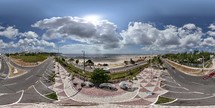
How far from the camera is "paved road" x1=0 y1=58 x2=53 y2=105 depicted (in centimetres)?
3009

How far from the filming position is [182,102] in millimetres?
28922

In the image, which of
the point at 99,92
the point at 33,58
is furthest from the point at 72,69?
the point at 33,58

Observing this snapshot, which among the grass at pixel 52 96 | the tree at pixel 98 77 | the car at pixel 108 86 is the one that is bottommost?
the grass at pixel 52 96

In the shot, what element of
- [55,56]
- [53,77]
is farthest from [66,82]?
[55,56]

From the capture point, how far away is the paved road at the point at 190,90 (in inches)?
1162

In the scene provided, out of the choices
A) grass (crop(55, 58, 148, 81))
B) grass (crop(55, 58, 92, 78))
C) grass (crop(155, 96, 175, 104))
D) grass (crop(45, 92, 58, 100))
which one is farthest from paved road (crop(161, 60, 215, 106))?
grass (crop(45, 92, 58, 100))

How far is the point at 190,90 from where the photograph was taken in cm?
3556

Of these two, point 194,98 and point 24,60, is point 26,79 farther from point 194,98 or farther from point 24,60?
point 194,98

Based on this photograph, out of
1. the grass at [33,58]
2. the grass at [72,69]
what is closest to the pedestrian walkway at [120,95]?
the grass at [72,69]

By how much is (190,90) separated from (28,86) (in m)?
23.7

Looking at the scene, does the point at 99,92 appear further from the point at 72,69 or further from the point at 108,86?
the point at 72,69

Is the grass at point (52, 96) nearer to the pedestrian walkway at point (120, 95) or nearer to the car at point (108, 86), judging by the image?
the pedestrian walkway at point (120, 95)

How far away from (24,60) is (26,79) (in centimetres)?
889

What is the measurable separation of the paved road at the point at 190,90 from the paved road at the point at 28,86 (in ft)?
54.0
